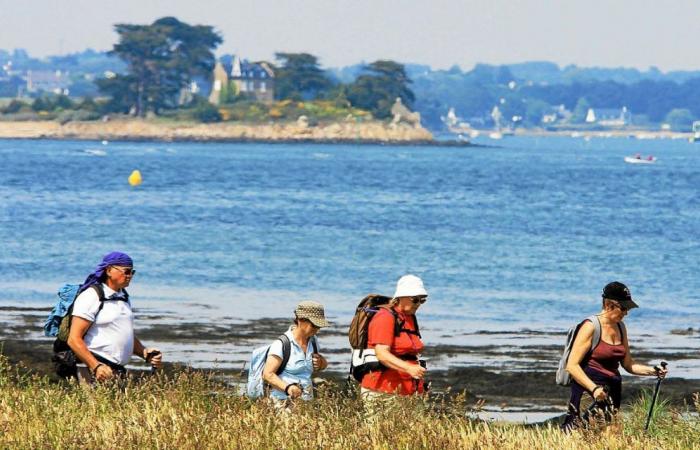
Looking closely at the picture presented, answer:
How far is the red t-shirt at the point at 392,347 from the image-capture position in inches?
398

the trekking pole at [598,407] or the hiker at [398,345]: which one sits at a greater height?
the hiker at [398,345]

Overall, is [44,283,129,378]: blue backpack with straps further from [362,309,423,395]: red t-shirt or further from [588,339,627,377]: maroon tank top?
[588,339,627,377]: maroon tank top

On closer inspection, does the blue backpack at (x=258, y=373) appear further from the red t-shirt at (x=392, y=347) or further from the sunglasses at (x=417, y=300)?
the sunglasses at (x=417, y=300)

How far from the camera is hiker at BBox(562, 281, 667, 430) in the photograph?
10.2 m

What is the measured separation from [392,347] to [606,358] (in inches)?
58.0

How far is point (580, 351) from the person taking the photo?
1027cm

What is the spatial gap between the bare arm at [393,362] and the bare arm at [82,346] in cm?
185

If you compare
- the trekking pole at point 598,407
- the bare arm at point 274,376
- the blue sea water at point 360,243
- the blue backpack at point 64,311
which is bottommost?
the blue sea water at point 360,243

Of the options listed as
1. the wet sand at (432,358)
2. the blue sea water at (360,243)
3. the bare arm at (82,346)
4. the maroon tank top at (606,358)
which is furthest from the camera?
the blue sea water at (360,243)

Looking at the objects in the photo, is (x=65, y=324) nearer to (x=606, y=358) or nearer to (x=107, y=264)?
(x=107, y=264)

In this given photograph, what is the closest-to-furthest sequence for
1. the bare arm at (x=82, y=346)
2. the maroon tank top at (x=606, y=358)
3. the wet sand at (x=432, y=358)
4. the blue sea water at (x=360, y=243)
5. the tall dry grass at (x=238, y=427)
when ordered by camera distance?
the tall dry grass at (x=238, y=427) < the bare arm at (x=82, y=346) < the maroon tank top at (x=606, y=358) < the wet sand at (x=432, y=358) < the blue sea water at (x=360, y=243)

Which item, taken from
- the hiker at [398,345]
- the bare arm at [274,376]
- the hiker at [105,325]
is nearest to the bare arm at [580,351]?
the hiker at [398,345]

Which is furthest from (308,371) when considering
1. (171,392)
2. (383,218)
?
(383,218)

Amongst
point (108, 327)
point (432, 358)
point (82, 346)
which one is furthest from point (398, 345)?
point (432, 358)
